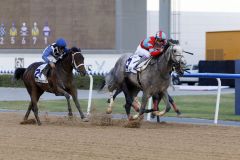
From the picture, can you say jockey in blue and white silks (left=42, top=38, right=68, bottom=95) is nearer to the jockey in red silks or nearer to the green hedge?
the jockey in red silks

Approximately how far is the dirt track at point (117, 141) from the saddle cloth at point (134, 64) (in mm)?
1128

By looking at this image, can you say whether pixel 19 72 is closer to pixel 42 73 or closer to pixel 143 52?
pixel 42 73

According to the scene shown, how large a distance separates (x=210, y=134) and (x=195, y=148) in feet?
6.87

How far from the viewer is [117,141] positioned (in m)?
11.5

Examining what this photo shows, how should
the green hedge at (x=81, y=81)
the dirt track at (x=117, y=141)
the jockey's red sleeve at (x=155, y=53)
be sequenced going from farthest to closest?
1. the green hedge at (x=81, y=81)
2. the jockey's red sleeve at (x=155, y=53)
3. the dirt track at (x=117, y=141)

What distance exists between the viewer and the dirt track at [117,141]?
32.5 feet

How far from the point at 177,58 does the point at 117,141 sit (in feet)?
8.42

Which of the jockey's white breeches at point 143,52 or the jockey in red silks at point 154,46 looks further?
the jockey's white breeches at point 143,52

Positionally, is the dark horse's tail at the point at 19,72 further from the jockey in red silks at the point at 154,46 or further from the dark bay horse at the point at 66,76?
the jockey in red silks at the point at 154,46

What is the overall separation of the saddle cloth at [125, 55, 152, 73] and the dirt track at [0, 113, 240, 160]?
1.13 meters

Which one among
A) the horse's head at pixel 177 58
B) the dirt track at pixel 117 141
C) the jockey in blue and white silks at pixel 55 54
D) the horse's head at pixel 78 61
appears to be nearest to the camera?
the dirt track at pixel 117 141

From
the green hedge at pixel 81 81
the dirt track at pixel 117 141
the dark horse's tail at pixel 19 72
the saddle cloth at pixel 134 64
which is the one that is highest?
the saddle cloth at pixel 134 64

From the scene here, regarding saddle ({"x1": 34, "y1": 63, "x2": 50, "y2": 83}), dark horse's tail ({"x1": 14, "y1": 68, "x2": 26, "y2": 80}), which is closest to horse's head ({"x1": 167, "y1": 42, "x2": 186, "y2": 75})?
saddle ({"x1": 34, "y1": 63, "x2": 50, "y2": 83})

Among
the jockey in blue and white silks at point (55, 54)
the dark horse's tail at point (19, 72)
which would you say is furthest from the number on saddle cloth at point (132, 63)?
the dark horse's tail at point (19, 72)
